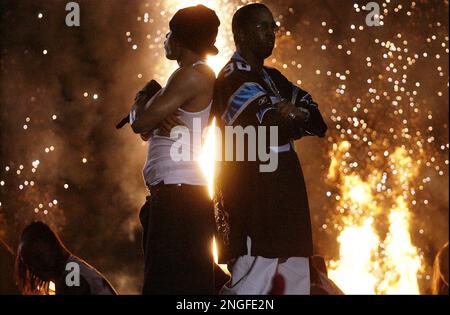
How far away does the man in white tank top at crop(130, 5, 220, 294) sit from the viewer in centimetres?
386

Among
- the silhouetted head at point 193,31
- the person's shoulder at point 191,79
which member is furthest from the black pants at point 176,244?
the silhouetted head at point 193,31

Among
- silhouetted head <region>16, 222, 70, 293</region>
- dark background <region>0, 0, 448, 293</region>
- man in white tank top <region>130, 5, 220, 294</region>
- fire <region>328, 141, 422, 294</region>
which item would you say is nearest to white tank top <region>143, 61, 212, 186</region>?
man in white tank top <region>130, 5, 220, 294</region>

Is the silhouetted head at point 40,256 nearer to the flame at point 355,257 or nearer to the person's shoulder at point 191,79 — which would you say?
the person's shoulder at point 191,79

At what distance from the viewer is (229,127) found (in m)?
4.03

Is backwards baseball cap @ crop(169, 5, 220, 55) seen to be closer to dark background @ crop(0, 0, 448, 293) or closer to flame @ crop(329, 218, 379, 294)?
dark background @ crop(0, 0, 448, 293)

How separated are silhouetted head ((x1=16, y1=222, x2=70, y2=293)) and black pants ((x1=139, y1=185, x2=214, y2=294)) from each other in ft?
2.89

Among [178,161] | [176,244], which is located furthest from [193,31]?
[176,244]

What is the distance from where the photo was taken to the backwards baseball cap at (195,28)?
4016mm

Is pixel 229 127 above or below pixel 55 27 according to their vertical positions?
below

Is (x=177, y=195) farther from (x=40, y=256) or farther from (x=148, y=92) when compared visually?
(x=40, y=256)

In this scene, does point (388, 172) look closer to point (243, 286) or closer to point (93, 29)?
point (93, 29)

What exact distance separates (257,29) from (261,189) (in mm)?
823
